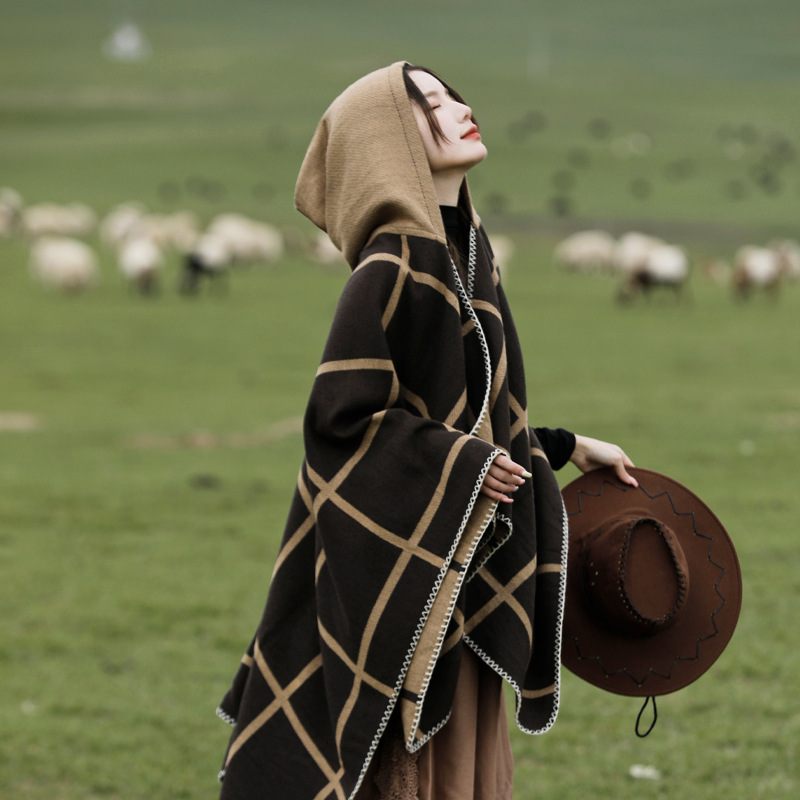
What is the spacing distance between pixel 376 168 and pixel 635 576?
3.93 ft

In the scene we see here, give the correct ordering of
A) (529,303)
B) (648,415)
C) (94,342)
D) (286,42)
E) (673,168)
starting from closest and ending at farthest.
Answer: (648,415)
(94,342)
(529,303)
(673,168)
(286,42)

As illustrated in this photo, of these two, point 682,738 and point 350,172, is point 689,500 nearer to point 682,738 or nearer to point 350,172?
point 350,172

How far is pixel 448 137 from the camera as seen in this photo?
288 cm

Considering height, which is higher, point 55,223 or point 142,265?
point 142,265

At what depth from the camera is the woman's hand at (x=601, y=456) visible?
10.3ft

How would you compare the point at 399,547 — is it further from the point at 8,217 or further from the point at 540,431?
the point at 8,217

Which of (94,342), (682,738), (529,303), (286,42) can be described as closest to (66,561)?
(682,738)

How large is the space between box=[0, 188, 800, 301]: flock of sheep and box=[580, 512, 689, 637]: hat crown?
2299 cm

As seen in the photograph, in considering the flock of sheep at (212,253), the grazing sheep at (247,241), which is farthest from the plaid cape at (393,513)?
the grazing sheep at (247,241)

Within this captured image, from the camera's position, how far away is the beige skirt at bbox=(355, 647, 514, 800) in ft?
8.98

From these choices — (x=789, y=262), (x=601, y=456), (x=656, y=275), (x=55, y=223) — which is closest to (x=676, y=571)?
(x=601, y=456)

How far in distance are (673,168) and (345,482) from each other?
5137cm

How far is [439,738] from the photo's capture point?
9.28 feet

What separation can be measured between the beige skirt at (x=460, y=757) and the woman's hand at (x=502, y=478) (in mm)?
460
